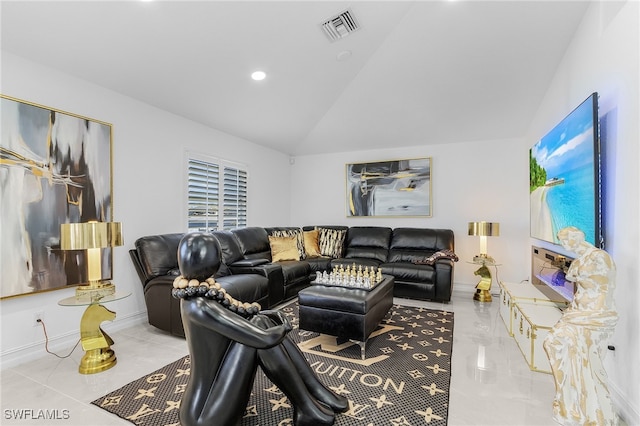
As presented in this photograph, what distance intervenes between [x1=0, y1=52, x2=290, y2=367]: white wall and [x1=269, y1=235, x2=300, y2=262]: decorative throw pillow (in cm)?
132

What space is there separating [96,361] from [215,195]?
103 inches

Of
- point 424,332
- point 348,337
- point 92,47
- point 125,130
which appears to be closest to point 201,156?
point 125,130

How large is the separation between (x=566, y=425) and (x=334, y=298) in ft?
5.37

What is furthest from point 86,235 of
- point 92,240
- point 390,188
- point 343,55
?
point 390,188

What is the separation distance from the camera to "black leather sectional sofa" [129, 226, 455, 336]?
3074mm

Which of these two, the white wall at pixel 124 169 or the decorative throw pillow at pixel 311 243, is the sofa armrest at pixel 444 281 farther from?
the white wall at pixel 124 169

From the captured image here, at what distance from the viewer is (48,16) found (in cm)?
226

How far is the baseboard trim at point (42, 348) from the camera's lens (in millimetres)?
2418

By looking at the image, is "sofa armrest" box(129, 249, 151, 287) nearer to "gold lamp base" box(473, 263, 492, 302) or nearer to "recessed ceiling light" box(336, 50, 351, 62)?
"recessed ceiling light" box(336, 50, 351, 62)

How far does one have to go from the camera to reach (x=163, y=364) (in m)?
2.43

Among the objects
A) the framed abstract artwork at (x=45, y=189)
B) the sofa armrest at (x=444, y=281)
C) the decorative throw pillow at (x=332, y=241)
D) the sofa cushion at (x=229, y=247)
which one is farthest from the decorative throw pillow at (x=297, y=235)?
the framed abstract artwork at (x=45, y=189)

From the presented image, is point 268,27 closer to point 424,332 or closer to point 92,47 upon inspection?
point 92,47

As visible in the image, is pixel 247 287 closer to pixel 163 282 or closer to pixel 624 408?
pixel 163 282

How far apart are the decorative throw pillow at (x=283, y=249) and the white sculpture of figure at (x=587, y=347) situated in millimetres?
3424
